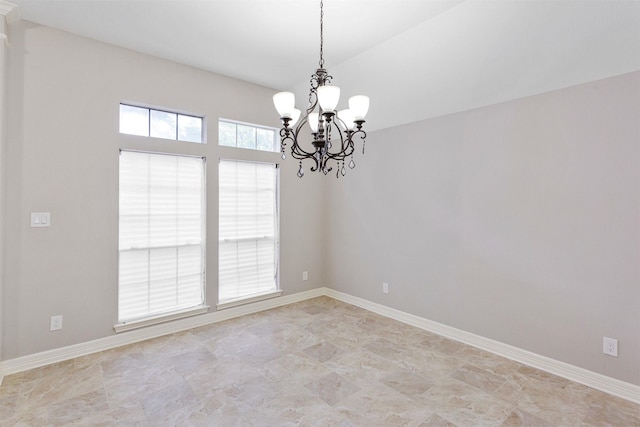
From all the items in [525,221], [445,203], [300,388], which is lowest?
[300,388]

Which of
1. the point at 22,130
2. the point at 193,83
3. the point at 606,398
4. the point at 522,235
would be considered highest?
the point at 193,83

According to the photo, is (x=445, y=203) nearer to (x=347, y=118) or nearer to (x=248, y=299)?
(x=347, y=118)

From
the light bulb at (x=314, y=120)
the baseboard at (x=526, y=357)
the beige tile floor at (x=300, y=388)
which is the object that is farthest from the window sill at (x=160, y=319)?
the light bulb at (x=314, y=120)

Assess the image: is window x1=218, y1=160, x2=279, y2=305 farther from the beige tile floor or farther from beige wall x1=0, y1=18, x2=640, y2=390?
the beige tile floor

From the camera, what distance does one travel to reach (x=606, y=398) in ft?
7.77

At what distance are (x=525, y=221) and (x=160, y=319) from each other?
3782 millimetres

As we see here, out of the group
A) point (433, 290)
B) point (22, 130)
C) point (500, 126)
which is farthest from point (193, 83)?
point (433, 290)

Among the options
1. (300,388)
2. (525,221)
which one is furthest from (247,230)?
(525,221)

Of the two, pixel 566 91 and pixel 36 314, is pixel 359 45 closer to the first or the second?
pixel 566 91

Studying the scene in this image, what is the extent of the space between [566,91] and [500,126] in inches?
21.5

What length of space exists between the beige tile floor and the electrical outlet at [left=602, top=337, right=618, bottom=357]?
315 mm

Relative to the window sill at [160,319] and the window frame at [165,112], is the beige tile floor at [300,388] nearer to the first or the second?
the window sill at [160,319]

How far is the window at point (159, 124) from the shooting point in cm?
335

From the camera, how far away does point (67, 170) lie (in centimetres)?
296
